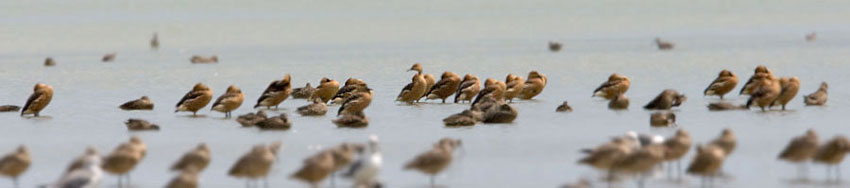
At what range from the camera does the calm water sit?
1478cm

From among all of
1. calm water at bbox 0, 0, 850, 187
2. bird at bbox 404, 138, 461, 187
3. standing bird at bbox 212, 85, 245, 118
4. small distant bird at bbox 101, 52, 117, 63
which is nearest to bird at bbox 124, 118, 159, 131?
calm water at bbox 0, 0, 850, 187

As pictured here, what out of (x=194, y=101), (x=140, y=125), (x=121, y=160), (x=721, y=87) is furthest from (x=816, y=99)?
(x=121, y=160)

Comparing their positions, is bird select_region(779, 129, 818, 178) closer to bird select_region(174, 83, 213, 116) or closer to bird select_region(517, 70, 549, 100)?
bird select_region(174, 83, 213, 116)

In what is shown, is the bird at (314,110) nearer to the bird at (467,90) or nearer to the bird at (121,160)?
the bird at (467,90)

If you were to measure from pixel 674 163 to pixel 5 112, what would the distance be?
38.7ft

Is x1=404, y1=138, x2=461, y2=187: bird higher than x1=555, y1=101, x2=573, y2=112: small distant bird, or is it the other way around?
x1=555, y1=101, x2=573, y2=112: small distant bird

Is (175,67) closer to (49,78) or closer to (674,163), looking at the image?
(49,78)

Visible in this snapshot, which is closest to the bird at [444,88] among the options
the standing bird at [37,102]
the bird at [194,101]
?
the bird at [194,101]

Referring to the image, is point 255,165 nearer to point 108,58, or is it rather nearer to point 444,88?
point 444,88

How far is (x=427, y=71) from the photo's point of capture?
36312 millimetres

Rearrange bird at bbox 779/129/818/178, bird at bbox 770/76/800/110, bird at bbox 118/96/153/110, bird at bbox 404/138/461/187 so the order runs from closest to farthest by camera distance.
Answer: bird at bbox 404/138/461/187, bird at bbox 779/129/818/178, bird at bbox 770/76/800/110, bird at bbox 118/96/153/110

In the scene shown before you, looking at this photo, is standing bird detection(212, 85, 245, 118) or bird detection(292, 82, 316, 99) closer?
standing bird detection(212, 85, 245, 118)

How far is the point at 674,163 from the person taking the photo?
545 inches

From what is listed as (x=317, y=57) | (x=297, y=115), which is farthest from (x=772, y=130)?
(x=317, y=57)
